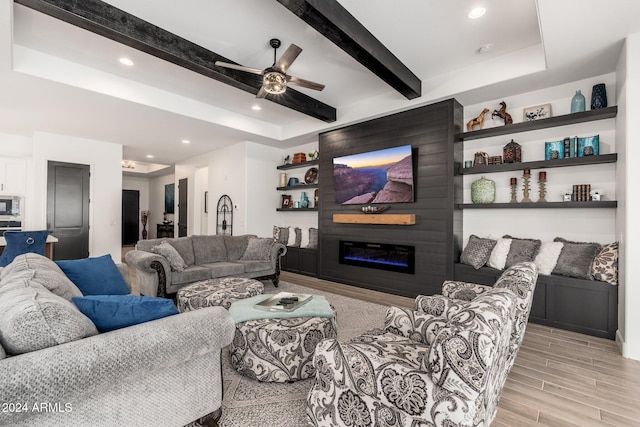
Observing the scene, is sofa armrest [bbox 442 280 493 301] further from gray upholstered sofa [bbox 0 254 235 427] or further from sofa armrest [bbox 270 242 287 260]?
sofa armrest [bbox 270 242 287 260]

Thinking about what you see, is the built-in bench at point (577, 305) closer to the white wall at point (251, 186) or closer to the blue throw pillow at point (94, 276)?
the white wall at point (251, 186)

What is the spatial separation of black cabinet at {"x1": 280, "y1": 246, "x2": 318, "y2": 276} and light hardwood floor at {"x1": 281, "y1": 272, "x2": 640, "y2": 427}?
3622mm

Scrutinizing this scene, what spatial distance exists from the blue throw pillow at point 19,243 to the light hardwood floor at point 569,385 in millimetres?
5019

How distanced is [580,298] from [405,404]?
3022mm

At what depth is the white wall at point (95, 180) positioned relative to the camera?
5.68m

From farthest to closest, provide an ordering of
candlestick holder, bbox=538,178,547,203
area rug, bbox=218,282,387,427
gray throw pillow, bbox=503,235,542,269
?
candlestick holder, bbox=538,178,547,203
gray throw pillow, bbox=503,235,542,269
area rug, bbox=218,282,387,427

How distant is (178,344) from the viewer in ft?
4.41

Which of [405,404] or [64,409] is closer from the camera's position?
[64,409]

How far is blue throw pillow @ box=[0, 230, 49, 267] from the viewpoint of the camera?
3.52 meters

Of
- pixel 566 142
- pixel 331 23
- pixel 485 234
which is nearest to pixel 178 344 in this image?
pixel 331 23

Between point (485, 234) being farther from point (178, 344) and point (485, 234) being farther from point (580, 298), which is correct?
point (178, 344)

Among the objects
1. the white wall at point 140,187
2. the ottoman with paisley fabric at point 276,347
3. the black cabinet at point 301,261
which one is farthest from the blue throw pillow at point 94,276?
the white wall at point 140,187

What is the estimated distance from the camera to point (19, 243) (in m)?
3.59

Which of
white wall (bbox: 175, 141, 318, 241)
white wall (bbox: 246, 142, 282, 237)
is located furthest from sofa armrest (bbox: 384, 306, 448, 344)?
white wall (bbox: 246, 142, 282, 237)
